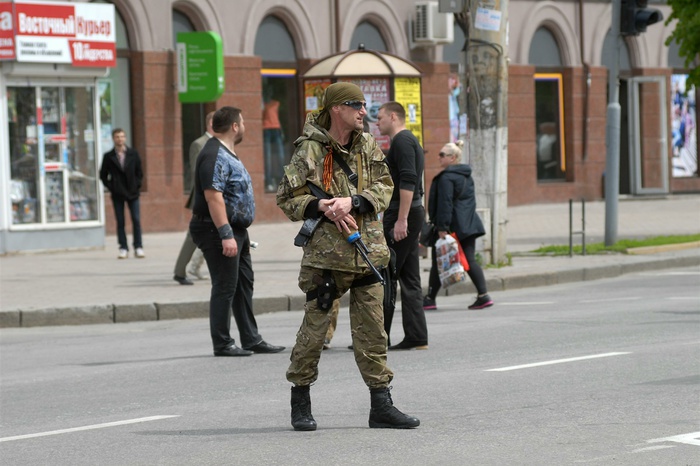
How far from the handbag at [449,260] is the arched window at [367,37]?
1407cm

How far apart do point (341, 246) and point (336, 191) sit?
0.98 ft

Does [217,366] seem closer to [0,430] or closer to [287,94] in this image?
[0,430]

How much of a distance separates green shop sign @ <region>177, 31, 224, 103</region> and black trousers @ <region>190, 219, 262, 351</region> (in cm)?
1282

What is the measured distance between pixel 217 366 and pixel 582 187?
21.8 metres

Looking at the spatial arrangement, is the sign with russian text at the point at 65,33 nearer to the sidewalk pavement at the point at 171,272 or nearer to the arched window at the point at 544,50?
the sidewalk pavement at the point at 171,272

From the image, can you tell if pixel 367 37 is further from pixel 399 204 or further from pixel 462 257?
pixel 399 204

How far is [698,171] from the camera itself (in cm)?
3394

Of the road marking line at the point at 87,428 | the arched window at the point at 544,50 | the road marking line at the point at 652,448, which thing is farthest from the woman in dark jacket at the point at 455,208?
the arched window at the point at 544,50

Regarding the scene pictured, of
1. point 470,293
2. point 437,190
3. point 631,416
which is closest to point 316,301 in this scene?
point 631,416

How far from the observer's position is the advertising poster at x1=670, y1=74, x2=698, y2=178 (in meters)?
33.3

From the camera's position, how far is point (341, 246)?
7.21 meters

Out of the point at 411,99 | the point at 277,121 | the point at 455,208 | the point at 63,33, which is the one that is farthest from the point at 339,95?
the point at 277,121

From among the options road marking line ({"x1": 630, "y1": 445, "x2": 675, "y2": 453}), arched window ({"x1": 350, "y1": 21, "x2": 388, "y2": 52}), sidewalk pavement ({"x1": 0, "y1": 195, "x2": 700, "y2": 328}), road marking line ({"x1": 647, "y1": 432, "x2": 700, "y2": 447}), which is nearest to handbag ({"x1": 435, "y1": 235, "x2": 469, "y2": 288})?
sidewalk pavement ({"x1": 0, "y1": 195, "x2": 700, "y2": 328})

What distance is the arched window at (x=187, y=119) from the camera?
79.4ft
